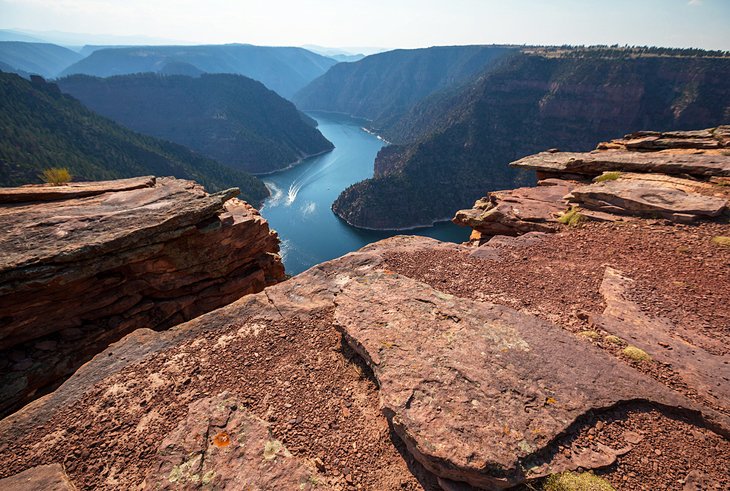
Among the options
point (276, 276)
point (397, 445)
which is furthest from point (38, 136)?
point (397, 445)

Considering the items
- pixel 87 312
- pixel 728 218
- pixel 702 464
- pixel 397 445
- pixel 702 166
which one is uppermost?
pixel 702 166

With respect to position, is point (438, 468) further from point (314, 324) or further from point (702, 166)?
point (702, 166)

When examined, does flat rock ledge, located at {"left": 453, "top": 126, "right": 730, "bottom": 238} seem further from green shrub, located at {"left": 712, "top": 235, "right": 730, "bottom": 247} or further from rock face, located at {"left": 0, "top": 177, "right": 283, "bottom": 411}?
rock face, located at {"left": 0, "top": 177, "right": 283, "bottom": 411}

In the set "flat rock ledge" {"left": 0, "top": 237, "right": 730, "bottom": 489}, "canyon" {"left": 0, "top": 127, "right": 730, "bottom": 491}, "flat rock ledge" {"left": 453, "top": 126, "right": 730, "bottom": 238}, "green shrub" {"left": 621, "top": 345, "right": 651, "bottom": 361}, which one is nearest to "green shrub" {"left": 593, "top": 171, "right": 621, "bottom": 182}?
"flat rock ledge" {"left": 453, "top": 126, "right": 730, "bottom": 238}

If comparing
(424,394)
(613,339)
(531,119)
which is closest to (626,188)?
(613,339)

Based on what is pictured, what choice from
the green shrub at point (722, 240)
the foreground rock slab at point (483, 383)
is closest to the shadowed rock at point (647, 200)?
the green shrub at point (722, 240)

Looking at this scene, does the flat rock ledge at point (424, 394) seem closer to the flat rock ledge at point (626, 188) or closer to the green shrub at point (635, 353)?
the green shrub at point (635, 353)

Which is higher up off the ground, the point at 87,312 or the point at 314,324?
the point at 314,324
